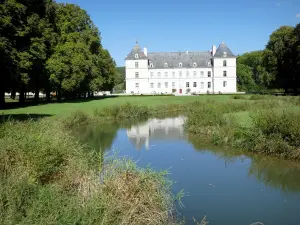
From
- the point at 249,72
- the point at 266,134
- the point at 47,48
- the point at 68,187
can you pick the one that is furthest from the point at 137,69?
the point at 68,187

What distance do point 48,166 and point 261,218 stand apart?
14.8ft

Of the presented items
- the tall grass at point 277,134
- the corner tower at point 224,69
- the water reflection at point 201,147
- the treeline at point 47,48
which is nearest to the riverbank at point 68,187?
the water reflection at point 201,147

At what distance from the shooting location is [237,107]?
25109 mm

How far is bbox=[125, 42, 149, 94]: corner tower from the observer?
229 feet

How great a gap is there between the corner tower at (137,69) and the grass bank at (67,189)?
6292 cm

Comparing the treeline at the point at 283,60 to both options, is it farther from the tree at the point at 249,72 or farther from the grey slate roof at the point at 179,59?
the tree at the point at 249,72

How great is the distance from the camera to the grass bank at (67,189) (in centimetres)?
488

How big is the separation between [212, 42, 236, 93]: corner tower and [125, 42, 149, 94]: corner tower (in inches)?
582

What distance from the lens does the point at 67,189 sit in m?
6.49

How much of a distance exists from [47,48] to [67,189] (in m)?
28.1

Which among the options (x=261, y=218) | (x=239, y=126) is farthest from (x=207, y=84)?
(x=261, y=218)

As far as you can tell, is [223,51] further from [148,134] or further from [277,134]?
[277,134]

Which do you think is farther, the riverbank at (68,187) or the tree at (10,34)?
the tree at (10,34)

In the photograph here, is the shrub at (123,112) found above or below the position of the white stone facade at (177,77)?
below
